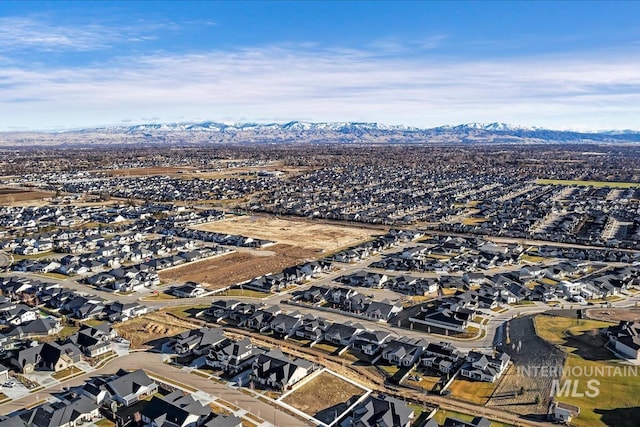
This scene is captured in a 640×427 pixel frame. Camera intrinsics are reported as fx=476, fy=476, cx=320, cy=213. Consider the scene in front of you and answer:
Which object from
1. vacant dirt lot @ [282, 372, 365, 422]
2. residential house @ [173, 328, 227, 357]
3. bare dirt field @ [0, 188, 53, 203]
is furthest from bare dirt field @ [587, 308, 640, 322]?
bare dirt field @ [0, 188, 53, 203]

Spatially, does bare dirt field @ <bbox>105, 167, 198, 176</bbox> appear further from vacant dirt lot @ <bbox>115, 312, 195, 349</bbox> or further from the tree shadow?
the tree shadow

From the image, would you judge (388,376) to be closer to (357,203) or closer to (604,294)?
(604,294)

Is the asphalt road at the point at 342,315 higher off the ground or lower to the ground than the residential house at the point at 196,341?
lower

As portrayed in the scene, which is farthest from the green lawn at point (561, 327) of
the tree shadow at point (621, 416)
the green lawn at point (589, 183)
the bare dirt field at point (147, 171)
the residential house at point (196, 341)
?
the bare dirt field at point (147, 171)

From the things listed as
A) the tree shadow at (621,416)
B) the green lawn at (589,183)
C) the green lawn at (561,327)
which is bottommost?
the tree shadow at (621,416)

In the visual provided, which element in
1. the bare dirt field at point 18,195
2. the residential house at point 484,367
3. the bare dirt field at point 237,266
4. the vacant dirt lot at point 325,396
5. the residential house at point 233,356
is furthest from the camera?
the bare dirt field at point 18,195

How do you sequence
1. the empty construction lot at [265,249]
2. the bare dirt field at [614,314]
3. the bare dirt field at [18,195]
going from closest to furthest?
the bare dirt field at [614,314] → the empty construction lot at [265,249] → the bare dirt field at [18,195]

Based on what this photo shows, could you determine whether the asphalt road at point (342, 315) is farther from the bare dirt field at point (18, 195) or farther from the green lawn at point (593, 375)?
the bare dirt field at point (18, 195)
